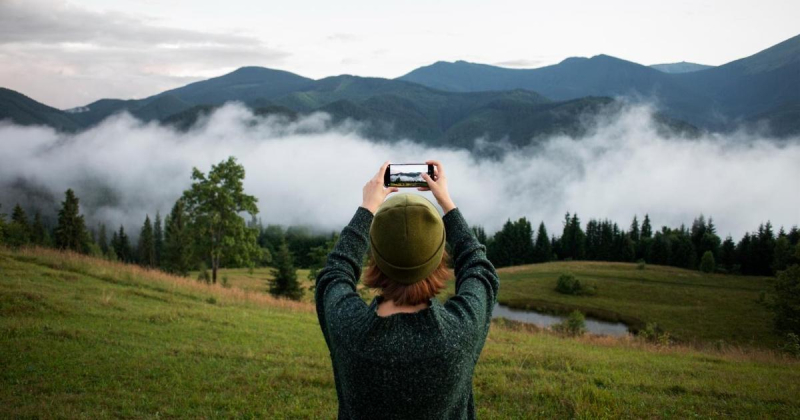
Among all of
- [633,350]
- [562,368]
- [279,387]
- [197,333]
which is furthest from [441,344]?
[633,350]

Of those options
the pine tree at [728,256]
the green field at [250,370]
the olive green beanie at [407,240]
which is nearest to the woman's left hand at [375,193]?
the olive green beanie at [407,240]

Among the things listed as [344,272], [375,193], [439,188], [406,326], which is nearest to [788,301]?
[439,188]

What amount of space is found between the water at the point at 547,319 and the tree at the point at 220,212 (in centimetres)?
3603

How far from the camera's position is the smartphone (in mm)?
3363

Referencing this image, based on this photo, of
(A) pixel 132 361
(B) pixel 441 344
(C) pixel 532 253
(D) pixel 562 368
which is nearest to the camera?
(B) pixel 441 344

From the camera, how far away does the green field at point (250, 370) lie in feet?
26.2

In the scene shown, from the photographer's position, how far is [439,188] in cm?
314

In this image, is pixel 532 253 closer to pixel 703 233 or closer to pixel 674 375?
pixel 703 233

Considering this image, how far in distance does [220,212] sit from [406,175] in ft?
120

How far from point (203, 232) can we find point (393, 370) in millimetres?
37272

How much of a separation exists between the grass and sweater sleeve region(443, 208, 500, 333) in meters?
59.7

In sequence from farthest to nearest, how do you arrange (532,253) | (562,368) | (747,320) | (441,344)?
(532,253) → (747,320) → (562,368) → (441,344)

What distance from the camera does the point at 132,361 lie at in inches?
384

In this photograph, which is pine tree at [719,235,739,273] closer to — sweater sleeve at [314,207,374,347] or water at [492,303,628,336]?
water at [492,303,628,336]
